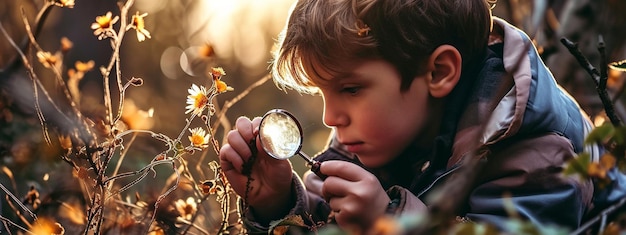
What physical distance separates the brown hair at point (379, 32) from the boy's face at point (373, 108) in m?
0.04

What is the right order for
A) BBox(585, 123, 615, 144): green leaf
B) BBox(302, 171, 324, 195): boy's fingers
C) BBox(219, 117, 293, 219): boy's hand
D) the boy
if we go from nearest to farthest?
BBox(585, 123, 615, 144): green leaf, the boy, BBox(219, 117, 293, 219): boy's hand, BBox(302, 171, 324, 195): boy's fingers

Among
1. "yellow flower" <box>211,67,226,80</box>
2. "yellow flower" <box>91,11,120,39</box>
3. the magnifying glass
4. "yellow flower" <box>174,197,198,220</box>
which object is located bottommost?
"yellow flower" <box>174,197,198,220</box>

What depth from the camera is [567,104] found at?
2779mm

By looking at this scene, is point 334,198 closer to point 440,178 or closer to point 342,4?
point 440,178

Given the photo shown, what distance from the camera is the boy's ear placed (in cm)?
277

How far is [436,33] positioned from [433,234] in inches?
61.3

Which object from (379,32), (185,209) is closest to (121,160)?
(185,209)

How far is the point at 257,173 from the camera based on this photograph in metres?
2.72

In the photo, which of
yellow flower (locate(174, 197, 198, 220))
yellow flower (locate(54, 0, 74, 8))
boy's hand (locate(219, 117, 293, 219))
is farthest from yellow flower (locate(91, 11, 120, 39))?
yellow flower (locate(174, 197, 198, 220))

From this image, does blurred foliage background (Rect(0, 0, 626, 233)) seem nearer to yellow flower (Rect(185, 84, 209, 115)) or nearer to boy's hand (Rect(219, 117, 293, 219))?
boy's hand (Rect(219, 117, 293, 219))

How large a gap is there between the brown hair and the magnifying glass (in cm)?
32

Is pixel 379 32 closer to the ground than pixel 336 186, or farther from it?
farther from it

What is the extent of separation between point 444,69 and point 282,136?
2.12 feet

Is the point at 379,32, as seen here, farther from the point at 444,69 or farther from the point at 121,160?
the point at 121,160
